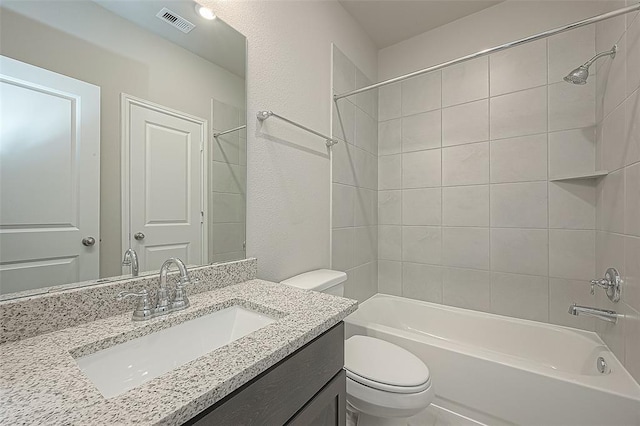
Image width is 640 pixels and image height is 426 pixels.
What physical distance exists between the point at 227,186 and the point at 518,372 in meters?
1.55

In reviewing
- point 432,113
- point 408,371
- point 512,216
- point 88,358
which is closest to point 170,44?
point 88,358

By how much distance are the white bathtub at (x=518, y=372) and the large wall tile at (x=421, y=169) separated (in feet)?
3.25

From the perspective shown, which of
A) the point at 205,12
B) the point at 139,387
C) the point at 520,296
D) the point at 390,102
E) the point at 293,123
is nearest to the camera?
the point at 139,387

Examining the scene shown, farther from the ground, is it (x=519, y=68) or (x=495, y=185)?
(x=519, y=68)

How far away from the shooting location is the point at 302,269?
5.14ft

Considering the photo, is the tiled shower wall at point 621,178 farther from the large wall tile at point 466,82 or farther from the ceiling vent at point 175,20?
the ceiling vent at point 175,20

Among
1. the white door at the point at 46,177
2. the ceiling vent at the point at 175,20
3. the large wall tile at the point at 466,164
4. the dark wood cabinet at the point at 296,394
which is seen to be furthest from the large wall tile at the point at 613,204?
the white door at the point at 46,177

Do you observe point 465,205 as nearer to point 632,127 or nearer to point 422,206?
point 422,206

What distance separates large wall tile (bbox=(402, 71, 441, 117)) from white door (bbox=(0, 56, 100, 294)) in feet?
6.86

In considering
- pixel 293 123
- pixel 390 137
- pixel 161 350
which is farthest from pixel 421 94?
pixel 161 350

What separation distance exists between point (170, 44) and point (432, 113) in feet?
6.11

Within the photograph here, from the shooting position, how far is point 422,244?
2205 mm

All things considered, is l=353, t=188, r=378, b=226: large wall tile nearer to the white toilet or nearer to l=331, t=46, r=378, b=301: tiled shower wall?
l=331, t=46, r=378, b=301: tiled shower wall

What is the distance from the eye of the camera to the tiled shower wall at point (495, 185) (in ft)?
5.54
